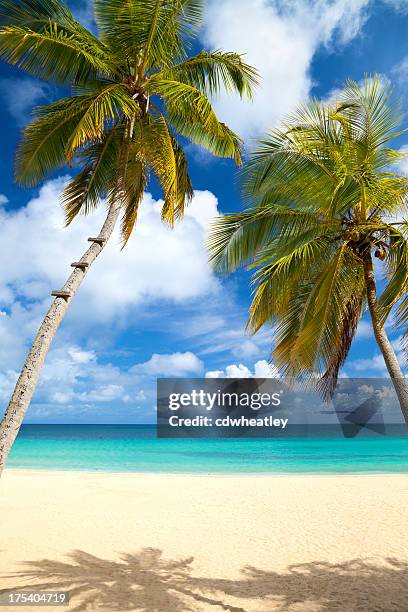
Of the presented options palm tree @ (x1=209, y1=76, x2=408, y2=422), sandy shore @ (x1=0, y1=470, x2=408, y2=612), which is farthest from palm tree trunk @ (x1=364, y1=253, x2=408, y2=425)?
sandy shore @ (x1=0, y1=470, x2=408, y2=612)

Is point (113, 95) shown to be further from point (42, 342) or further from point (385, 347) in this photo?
point (385, 347)

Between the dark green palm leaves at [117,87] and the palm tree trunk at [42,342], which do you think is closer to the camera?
the palm tree trunk at [42,342]

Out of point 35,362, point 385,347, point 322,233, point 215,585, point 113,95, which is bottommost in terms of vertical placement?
point 215,585

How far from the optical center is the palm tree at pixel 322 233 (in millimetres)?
6469

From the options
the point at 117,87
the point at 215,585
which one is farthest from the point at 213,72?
the point at 215,585

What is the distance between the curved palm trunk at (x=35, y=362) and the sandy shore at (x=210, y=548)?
2752mm

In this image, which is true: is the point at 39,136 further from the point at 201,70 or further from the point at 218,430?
the point at 218,430

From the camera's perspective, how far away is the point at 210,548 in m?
9.36

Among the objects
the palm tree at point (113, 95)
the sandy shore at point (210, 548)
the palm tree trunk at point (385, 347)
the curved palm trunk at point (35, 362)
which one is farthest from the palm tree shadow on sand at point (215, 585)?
Answer: the palm tree at point (113, 95)

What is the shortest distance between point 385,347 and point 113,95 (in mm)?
5216

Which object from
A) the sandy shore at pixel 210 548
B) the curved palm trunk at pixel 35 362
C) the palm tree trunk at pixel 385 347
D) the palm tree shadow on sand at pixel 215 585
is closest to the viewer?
the curved palm trunk at pixel 35 362

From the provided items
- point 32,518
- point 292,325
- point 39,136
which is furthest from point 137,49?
point 32,518

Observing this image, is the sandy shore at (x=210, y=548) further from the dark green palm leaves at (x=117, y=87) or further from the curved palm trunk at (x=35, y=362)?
the dark green palm leaves at (x=117, y=87)

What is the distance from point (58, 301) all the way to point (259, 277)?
2972mm
